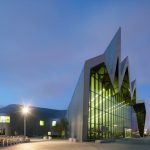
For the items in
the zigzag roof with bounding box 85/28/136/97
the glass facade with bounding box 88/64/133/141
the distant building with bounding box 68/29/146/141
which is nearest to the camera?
the distant building with bounding box 68/29/146/141

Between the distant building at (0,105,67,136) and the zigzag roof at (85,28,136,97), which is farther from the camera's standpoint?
the distant building at (0,105,67,136)

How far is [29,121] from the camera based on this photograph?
282 feet

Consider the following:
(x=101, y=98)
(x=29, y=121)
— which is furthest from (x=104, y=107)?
(x=29, y=121)

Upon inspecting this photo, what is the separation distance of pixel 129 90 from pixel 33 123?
79.8 feet

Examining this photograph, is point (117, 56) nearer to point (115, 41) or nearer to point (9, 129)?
point (115, 41)

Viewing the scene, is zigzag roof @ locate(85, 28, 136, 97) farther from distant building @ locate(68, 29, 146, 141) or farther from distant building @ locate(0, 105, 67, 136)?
distant building @ locate(0, 105, 67, 136)

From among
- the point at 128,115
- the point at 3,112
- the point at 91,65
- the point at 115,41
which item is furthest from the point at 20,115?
the point at 91,65

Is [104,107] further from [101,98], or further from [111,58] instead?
[111,58]

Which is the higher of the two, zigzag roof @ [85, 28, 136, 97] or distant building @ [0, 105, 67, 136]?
zigzag roof @ [85, 28, 136, 97]

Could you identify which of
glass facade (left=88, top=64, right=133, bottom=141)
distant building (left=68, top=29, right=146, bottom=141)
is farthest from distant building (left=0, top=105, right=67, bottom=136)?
distant building (left=68, top=29, right=146, bottom=141)

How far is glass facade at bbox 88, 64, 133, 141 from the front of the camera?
4902 centimetres

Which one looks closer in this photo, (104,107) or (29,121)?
(104,107)

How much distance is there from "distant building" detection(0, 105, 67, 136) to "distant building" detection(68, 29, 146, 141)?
17.9m

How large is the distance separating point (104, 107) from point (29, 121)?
3398 cm
